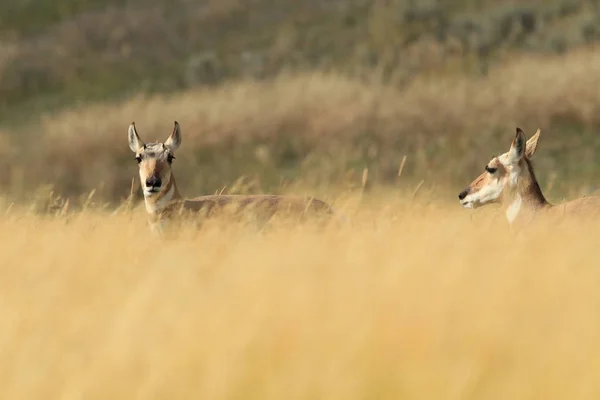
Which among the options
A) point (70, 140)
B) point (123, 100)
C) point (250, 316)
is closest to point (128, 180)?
point (70, 140)

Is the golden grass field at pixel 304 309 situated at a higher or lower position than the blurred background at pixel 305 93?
lower

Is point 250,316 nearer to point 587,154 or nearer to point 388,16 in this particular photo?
point 587,154

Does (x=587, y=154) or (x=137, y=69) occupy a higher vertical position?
(x=137, y=69)

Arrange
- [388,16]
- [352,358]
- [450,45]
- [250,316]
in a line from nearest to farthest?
1. [352,358]
2. [250,316]
3. [450,45]
4. [388,16]

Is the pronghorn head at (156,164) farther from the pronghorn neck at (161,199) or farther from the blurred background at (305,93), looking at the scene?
the blurred background at (305,93)

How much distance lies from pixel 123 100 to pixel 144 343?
63.3ft

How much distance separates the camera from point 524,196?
859 centimetres

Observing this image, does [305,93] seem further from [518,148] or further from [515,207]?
[518,148]

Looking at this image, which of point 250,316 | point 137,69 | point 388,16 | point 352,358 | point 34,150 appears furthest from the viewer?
point 137,69

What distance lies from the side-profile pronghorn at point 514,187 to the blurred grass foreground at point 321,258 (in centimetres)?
35

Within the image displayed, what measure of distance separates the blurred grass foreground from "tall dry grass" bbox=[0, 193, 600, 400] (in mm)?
12

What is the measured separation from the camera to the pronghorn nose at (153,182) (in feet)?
27.4

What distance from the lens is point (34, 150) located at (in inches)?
765

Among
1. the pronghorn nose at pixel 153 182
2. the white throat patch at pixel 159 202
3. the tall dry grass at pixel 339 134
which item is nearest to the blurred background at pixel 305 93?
the tall dry grass at pixel 339 134
